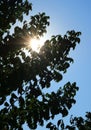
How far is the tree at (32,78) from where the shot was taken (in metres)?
10.2

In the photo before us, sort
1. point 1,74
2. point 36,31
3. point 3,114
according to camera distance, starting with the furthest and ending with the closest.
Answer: point 36,31
point 1,74
point 3,114

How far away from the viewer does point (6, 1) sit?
1226cm

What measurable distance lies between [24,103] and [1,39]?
2818mm

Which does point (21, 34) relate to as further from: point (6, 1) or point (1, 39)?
point (6, 1)

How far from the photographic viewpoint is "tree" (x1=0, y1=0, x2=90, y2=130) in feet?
33.6

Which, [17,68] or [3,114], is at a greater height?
[17,68]

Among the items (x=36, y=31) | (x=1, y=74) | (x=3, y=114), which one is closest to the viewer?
(x=3, y=114)

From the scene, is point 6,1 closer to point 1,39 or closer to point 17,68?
point 1,39

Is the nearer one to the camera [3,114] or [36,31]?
[3,114]

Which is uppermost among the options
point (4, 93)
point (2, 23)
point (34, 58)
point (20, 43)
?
point (2, 23)

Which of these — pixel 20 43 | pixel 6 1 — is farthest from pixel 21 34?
pixel 6 1

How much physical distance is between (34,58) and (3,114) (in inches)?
94.5

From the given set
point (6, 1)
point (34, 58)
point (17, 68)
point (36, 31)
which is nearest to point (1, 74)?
point (17, 68)

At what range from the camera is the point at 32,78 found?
1067cm
